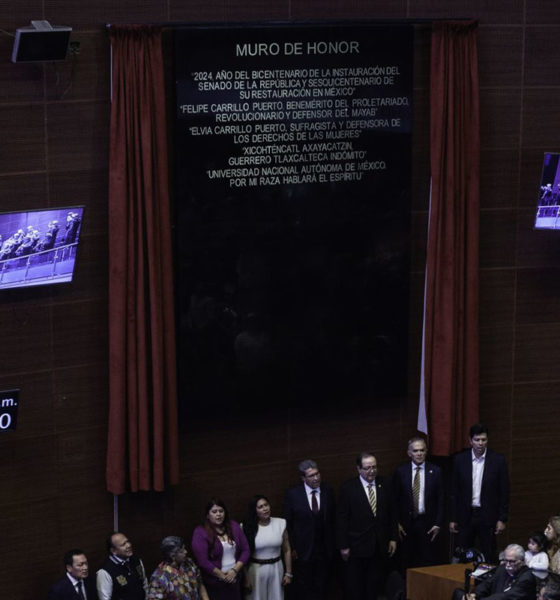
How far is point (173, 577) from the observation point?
32.1 ft

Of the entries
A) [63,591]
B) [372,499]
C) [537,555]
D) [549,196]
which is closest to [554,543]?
[537,555]

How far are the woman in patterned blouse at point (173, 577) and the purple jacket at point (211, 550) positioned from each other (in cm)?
21

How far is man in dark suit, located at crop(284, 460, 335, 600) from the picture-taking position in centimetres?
1041

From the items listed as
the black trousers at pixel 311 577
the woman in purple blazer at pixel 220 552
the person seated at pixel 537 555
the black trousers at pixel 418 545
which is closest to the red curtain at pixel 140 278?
the woman in purple blazer at pixel 220 552

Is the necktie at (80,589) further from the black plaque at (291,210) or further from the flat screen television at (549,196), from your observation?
the flat screen television at (549,196)

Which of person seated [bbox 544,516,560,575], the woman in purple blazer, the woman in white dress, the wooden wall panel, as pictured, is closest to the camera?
the wooden wall panel

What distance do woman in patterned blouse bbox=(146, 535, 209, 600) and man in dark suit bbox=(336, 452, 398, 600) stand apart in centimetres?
127

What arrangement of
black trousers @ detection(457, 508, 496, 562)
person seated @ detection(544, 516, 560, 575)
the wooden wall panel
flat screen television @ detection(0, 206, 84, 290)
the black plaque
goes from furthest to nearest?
black trousers @ detection(457, 508, 496, 562) < the black plaque < person seated @ detection(544, 516, 560, 575) < the wooden wall panel < flat screen television @ detection(0, 206, 84, 290)

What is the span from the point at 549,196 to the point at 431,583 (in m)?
3.12

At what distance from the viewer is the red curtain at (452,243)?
10414 millimetres

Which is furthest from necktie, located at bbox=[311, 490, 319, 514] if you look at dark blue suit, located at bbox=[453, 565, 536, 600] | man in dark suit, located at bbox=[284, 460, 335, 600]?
dark blue suit, located at bbox=[453, 565, 536, 600]

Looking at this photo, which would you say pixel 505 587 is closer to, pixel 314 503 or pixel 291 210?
pixel 314 503

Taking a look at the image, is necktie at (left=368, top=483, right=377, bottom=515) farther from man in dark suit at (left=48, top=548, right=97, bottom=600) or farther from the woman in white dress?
man in dark suit at (left=48, top=548, right=97, bottom=600)

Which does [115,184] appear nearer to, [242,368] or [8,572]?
[242,368]
